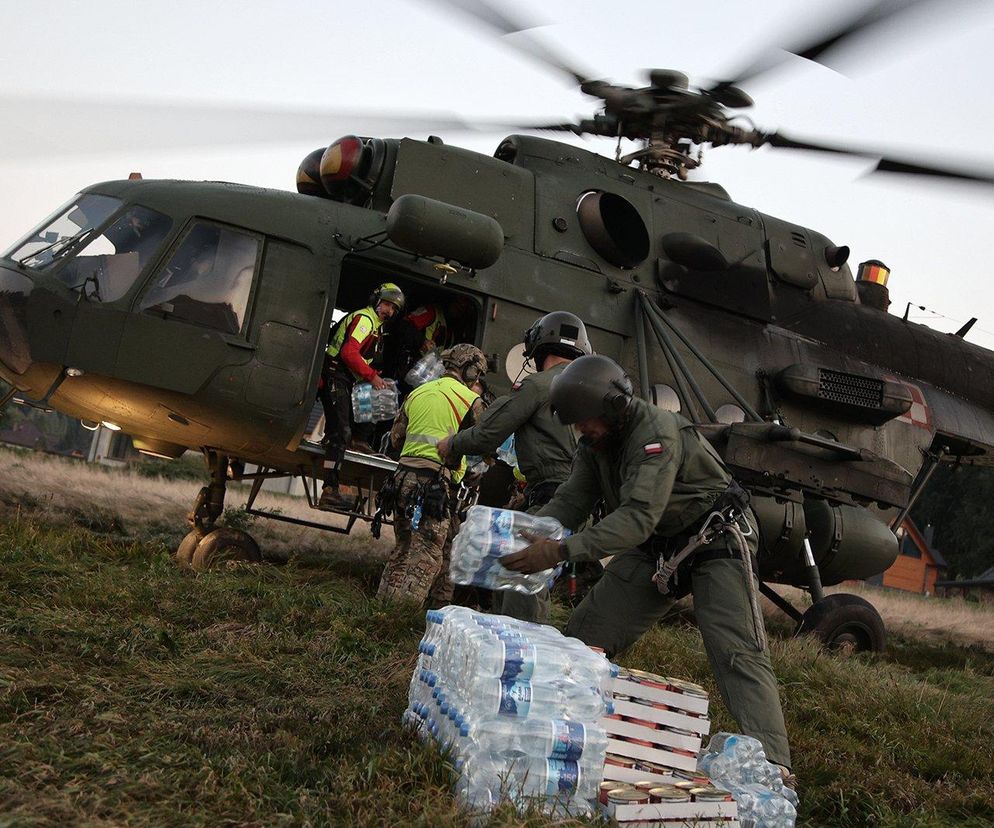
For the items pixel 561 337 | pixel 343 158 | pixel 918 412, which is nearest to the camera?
pixel 561 337

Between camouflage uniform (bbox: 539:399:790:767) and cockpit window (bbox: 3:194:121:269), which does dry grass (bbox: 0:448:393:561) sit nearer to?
cockpit window (bbox: 3:194:121:269)

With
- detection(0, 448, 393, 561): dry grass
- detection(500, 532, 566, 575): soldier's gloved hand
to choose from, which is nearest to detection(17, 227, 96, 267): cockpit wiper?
detection(0, 448, 393, 561): dry grass

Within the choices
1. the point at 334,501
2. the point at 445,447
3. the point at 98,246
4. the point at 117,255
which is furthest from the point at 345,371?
the point at 445,447

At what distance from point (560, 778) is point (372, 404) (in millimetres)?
4751

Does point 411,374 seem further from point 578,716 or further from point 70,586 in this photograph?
point 578,716

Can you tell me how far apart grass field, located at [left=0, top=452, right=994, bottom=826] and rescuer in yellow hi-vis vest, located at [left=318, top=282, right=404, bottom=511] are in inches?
27.8

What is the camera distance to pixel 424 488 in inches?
284

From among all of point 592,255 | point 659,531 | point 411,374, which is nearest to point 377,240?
point 411,374

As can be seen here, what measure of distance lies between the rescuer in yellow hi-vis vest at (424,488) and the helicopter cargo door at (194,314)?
147 centimetres

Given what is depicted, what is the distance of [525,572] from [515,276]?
→ 4.51m

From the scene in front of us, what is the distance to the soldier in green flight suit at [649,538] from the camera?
4.57 metres

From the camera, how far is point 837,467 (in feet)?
24.8

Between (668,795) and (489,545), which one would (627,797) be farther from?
(489,545)

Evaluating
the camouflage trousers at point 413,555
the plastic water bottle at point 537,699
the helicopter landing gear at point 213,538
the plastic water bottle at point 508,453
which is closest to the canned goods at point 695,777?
the plastic water bottle at point 537,699
